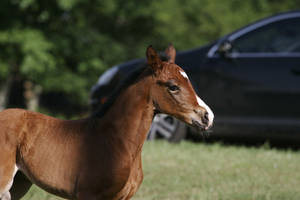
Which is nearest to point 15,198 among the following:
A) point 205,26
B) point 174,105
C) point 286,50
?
A: point 174,105

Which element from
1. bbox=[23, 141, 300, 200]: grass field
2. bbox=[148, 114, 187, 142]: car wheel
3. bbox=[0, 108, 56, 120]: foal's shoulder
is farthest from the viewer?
bbox=[148, 114, 187, 142]: car wheel

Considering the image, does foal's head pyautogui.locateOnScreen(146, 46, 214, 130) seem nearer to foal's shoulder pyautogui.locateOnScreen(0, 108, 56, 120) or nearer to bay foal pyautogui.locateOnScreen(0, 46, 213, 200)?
bay foal pyautogui.locateOnScreen(0, 46, 213, 200)

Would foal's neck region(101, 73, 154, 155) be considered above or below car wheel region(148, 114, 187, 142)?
above

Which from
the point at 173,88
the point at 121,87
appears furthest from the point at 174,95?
the point at 121,87

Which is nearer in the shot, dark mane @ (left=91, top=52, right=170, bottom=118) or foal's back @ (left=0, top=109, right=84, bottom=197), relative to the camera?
foal's back @ (left=0, top=109, right=84, bottom=197)

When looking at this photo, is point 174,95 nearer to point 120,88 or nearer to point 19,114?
point 120,88

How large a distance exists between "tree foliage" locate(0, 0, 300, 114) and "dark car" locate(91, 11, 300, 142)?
900 cm

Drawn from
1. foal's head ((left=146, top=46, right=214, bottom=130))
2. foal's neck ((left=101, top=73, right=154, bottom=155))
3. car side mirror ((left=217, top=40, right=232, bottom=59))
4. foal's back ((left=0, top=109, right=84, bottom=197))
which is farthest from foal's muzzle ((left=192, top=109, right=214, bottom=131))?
car side mirror ((left=217, top=40, right=232, bottom=59))

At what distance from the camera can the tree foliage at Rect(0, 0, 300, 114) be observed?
16938 millimetres

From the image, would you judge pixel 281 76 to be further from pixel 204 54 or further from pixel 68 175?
pixel 68 175

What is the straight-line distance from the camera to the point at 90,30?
67.8 ft

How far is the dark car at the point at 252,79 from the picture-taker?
7020 mm

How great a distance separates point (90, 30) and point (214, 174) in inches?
622

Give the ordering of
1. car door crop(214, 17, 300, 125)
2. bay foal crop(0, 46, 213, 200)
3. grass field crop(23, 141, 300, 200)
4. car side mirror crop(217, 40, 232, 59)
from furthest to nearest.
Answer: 1. car side mirror crop(217, 40, 232, 59)
2. car door crop(214, 17, 300, 125)
3. grass field crop(23, 141, 300, 200)
4. bay foal crop(0, 46, 213, 200)
